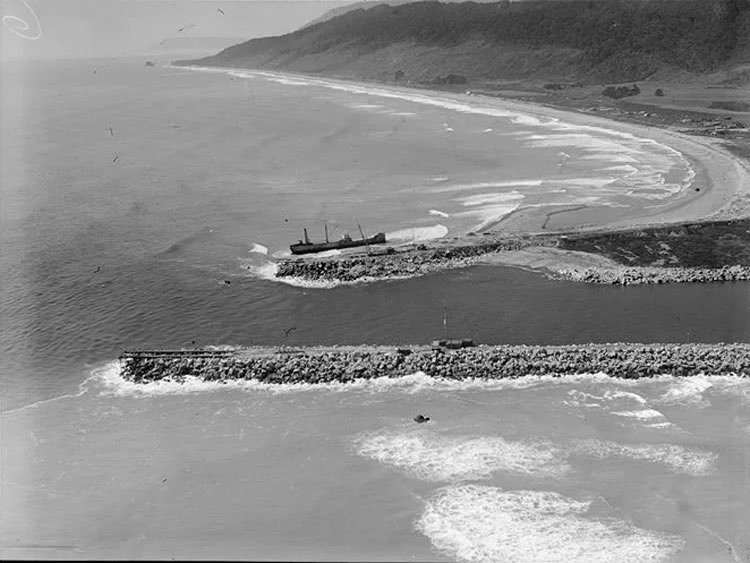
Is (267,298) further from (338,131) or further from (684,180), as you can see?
(338,131)

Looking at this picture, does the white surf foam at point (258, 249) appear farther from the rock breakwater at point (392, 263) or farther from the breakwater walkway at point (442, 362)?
the breakwater walkway at point (442, 362)

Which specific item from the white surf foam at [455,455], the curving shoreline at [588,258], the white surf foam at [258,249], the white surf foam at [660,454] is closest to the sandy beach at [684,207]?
the curving shoreline at [588,258]

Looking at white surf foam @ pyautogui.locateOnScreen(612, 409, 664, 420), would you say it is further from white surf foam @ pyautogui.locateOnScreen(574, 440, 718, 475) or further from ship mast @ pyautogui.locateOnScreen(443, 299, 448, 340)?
ship mast @ pyautogui.locateOnScreen(443, 299, 448, 340)

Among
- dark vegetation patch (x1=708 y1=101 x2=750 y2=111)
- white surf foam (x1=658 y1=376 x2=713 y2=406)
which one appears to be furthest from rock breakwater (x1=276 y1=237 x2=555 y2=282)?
dark vegetation patch (x1=708 y1=101 x2=750 y2=111)

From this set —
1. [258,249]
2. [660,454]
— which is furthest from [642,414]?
[258,249]

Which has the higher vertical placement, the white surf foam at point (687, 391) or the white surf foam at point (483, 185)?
the white surf foam at point (483, 185)
